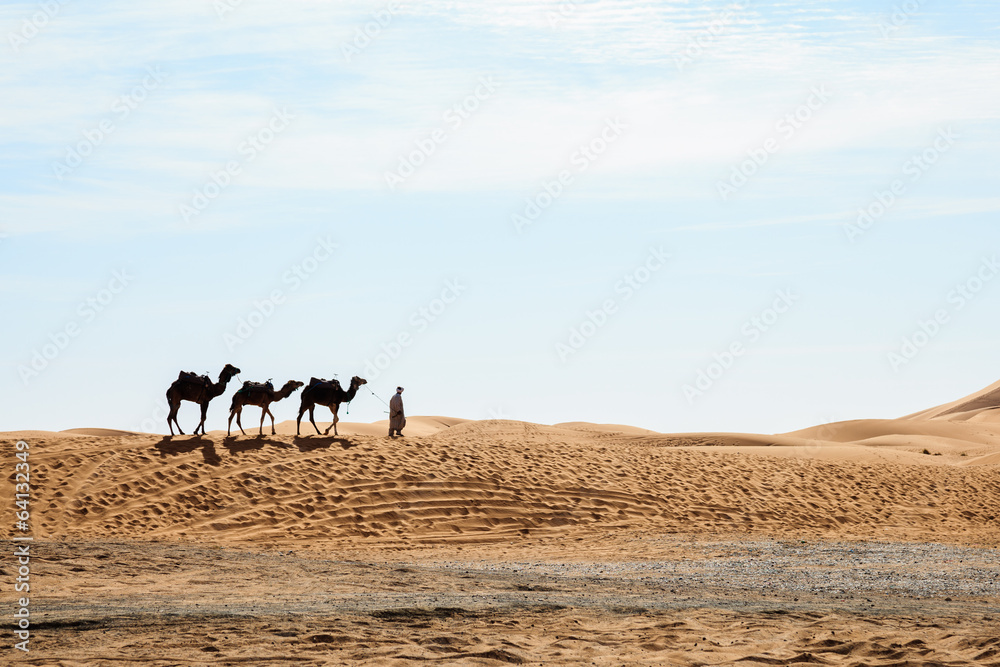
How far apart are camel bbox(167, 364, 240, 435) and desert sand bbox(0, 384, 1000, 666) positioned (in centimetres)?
91

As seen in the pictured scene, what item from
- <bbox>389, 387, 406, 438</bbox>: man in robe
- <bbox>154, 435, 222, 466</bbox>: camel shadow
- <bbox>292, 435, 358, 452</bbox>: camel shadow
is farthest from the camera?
<bbox>389, 387, 406, 438</bbox>: man in robe

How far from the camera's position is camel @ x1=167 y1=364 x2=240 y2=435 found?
956 inches

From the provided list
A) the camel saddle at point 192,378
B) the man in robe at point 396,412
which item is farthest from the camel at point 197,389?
the man in robe at point 396,412

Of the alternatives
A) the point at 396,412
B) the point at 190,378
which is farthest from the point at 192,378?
the point at 396,412

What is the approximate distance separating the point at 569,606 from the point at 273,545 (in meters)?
9.57

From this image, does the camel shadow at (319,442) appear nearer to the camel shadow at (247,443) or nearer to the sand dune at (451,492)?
the sand dune at (451,492)

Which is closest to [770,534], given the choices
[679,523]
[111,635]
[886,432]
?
[679,523]

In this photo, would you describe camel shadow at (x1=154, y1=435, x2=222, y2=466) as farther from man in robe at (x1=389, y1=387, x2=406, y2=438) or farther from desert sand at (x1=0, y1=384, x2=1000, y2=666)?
man in robe at (x1=389, y1=387, x2=406, y2=438)

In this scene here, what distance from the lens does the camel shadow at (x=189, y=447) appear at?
23.8 metres

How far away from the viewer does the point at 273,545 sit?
1978 cm

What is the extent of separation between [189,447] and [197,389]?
54.4 inches

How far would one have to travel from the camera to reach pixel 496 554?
19422 mm

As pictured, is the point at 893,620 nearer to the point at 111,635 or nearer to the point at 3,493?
the point at 111,635

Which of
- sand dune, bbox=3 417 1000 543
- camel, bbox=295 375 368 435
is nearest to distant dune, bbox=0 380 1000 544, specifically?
sand dune, bbox=3 417 1000 543
